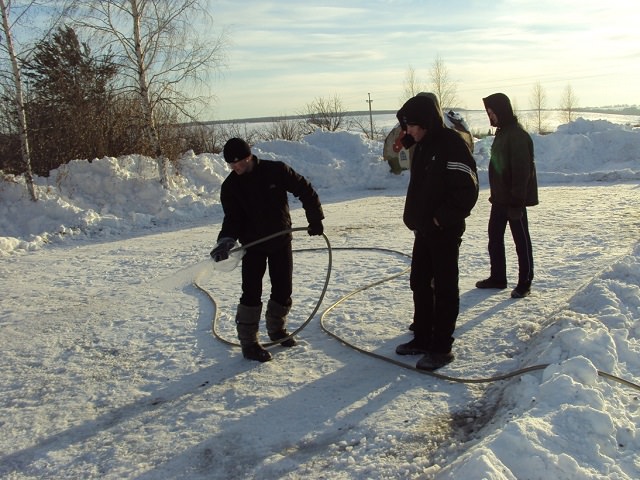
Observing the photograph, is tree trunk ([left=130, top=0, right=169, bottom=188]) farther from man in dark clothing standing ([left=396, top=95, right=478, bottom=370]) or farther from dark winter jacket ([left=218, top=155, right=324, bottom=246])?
man in dark clothing standing ([left=396, top=95, right=478, bottom=370])

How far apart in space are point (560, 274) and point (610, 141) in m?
14.7

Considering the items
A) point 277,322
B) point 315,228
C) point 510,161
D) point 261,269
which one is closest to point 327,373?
point 277,322

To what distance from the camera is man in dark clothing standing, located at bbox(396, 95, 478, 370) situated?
13.1 ft

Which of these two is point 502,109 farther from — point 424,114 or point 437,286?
point 437,286

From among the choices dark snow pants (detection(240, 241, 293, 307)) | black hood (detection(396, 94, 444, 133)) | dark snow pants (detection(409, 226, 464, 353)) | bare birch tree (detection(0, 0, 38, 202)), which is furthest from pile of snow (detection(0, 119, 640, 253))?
black hood (detection(396, 94, 444, 133))

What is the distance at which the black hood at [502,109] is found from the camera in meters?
5.57

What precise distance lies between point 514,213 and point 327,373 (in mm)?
2605

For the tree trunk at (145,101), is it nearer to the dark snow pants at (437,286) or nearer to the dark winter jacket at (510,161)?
the dark winter jacket at (510,161)

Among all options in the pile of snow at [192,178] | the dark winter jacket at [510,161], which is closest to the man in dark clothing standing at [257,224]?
the dark winter jacket at [510,161]

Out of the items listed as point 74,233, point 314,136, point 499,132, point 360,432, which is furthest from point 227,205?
point 314,136

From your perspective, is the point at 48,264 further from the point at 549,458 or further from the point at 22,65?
the point at 549,458

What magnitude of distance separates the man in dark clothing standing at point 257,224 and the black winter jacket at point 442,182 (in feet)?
3.09

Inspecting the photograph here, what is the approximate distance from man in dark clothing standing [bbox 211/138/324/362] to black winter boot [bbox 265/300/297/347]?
7.9 inches

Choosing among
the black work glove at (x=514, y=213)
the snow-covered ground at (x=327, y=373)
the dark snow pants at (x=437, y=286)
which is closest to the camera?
the snow-covered ground at (x=327, y=373)
